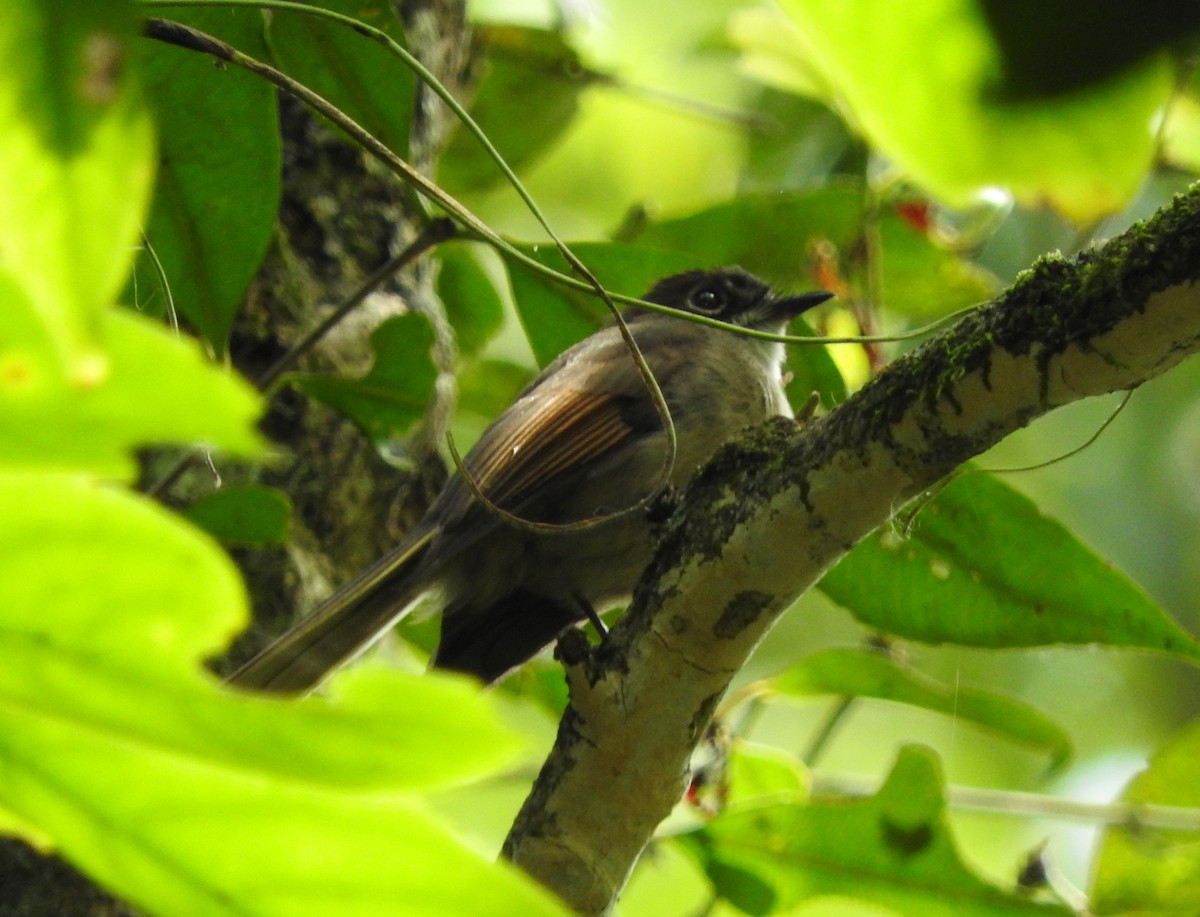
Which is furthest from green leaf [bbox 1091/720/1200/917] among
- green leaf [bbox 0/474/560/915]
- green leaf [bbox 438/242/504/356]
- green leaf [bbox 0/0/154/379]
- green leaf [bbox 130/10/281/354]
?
green leaf [bbox 0/0/154/379]

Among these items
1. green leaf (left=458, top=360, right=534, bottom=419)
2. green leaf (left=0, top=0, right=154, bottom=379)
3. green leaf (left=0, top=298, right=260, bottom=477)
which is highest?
green leaf (left=458, top=360, right=534, bottom=419)

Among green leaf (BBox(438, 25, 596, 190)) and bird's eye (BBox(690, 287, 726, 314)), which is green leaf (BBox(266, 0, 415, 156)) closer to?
green leaf (BBox(438, 25, 596, 190))

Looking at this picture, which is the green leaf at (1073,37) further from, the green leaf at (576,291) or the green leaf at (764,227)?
the green leaf at (764,227)

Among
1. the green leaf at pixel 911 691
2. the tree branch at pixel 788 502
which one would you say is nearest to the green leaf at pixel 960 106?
the tree branch at pixel 788 502

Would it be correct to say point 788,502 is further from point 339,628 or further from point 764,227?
point 764,227

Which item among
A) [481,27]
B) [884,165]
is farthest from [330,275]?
[884,165]

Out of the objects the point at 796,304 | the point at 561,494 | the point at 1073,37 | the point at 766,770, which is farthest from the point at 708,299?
the point at 1073,37
